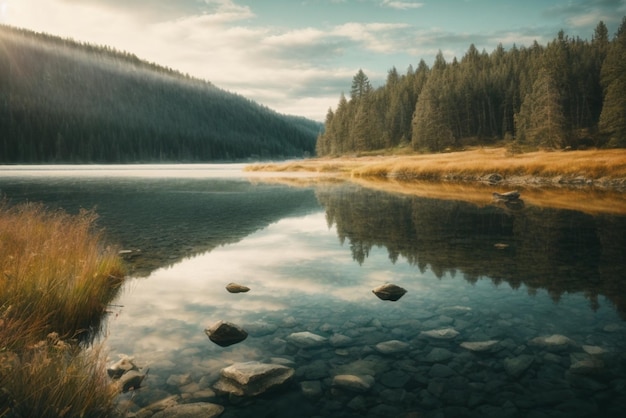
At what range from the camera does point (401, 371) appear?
6.46m

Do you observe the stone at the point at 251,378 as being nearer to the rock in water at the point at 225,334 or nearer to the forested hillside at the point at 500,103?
the rock in water at the point at 225,334

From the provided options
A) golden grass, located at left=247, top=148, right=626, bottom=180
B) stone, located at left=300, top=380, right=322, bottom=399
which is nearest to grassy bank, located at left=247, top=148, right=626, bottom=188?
golden grass, located at left=247, top=148, right=626, bottom=180

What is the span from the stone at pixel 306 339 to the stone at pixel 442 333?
202 centimetres

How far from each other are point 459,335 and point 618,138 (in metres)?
69.6

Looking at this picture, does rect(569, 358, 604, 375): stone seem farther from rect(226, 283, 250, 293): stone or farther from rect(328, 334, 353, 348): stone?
rect(226, 283, 250, 293): stone

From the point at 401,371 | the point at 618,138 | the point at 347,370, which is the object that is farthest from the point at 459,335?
the point at 618,138

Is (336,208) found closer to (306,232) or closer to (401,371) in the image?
(306,232)

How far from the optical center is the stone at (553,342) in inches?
285

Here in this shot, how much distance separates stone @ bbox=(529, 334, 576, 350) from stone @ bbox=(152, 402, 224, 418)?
5728mm

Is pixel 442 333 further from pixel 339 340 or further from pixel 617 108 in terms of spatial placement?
pixel 617 108

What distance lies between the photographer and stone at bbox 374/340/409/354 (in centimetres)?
719

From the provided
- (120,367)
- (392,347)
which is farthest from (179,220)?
(392,347)

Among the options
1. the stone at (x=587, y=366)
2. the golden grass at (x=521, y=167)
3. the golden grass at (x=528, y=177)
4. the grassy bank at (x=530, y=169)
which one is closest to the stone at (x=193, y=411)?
the stone at (x=587, y=366)

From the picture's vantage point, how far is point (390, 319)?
8.78 meters
